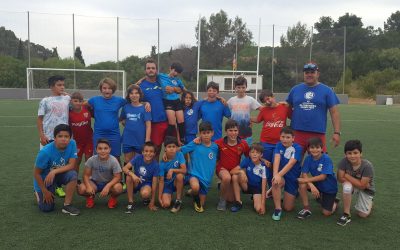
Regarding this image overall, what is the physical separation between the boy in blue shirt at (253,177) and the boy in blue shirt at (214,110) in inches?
32.0

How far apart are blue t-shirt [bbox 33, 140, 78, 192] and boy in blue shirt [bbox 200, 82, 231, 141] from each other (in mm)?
1759

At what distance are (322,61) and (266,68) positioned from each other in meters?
6.92

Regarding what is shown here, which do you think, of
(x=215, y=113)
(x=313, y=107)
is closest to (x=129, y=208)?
(x=215, y=113)

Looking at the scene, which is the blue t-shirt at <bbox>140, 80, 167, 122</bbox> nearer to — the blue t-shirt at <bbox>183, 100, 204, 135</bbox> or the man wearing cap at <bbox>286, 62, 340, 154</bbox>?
the blue t-shirt at <bbox>183, 100, 204, 135</bbox>

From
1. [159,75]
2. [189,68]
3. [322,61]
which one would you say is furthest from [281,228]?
[322,61]

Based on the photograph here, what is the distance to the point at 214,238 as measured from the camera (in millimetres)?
3508

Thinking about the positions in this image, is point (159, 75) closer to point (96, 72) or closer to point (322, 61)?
point (96, 72)

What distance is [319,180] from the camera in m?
4.26

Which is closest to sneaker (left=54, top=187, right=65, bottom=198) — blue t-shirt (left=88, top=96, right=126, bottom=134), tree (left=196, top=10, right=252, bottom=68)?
blue t-shirt (left=88, top=96, right=126, bottom=134)

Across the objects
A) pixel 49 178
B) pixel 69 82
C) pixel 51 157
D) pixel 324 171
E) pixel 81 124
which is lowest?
pixel 49 178

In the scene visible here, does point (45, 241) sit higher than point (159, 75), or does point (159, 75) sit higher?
point (159, 75)

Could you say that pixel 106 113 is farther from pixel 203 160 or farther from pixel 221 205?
pixel 221 205

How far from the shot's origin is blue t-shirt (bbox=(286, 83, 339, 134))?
15.0 feet

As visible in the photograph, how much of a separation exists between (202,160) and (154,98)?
122cm
